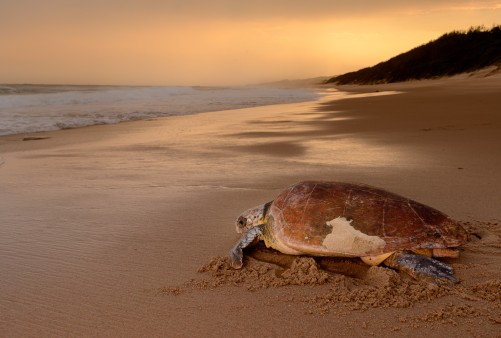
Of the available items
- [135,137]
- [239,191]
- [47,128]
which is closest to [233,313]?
[239,191]

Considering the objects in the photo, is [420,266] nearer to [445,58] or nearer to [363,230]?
[363,230]

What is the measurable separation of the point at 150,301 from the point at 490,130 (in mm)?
7648

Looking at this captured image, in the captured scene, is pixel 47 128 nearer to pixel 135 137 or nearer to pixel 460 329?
pixel 135 137

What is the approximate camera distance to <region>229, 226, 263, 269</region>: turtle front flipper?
9.78ft

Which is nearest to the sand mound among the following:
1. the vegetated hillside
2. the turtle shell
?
the turtle shell

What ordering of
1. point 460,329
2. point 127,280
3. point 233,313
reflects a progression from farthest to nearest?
point 127,280 → point 233,313 → point 460,329

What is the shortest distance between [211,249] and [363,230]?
119 centimetres

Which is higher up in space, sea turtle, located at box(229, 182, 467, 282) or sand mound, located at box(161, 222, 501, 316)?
sea turtle, located at box(229, 182, 467, 282)

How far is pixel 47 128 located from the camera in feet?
40.2

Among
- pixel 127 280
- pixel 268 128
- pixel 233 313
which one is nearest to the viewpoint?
pixel 233 313

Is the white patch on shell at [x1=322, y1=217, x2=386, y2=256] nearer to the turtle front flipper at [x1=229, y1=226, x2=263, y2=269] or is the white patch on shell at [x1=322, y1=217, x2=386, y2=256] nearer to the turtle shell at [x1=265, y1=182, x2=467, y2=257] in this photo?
the turtle shell at [x1=265, y1=182, x2=467, y2=257]

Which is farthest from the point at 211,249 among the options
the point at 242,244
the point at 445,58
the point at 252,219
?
the point at 445,58

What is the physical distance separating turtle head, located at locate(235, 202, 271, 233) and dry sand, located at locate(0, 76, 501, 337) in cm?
14

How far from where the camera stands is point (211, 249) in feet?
11.0
